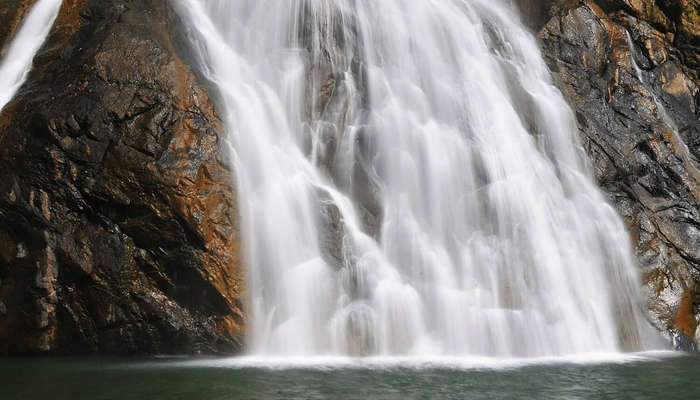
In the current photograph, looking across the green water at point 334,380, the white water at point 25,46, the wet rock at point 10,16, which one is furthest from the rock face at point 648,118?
the wet rock at point 10,16

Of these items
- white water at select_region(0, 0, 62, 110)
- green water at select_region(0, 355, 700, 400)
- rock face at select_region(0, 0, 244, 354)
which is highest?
white water at select_region(0, 0, 62, 110)

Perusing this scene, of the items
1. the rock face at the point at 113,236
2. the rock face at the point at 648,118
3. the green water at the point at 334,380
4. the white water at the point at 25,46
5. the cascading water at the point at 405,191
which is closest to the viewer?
the green water at the point at 334,380

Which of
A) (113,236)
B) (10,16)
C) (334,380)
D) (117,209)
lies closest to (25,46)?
(10,16)

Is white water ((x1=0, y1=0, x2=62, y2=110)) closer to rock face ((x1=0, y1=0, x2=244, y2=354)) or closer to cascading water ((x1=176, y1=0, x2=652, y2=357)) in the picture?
rock face ((x1=0, y1=0, x2=244, y2=354))

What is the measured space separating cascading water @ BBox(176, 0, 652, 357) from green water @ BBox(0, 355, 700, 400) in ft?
3.68

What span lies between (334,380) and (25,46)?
31.7 feet

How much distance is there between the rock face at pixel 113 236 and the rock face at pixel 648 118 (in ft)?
30.8

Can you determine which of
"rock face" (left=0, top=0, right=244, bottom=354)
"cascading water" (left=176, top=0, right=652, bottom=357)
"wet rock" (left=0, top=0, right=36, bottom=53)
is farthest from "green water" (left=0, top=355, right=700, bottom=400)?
"wet rock" (left=0, top=0, right=36, bottom=53)

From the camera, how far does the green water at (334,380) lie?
854cm

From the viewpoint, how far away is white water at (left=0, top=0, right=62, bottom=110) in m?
12.6

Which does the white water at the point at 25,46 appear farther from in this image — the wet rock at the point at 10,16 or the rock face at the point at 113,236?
the rock face at the point at 113,236

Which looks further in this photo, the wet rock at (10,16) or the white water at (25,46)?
the wet rock at (10,16)

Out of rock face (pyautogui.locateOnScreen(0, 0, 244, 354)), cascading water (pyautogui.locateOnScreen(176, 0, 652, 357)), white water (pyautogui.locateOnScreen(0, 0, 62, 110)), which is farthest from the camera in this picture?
white water (pyautogui.locateOnScreen(0, 0, 62, 110))

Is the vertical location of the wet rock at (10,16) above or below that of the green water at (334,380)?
above
